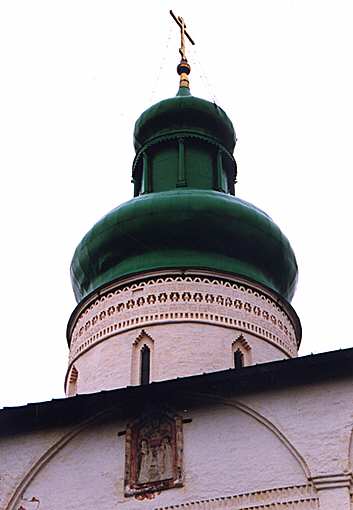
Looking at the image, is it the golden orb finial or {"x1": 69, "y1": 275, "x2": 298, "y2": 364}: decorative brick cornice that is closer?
{"x1": 69, "y1": 275, "x2": 298, "y2": 364}: decorative brick cornice

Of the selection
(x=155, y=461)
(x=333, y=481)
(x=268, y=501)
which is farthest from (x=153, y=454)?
(x=333, y=481)

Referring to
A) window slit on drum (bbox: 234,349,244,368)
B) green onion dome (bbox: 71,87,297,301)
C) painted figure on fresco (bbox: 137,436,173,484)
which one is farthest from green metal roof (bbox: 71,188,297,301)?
painted figure on fresco (bbox: 137,436,173,484)

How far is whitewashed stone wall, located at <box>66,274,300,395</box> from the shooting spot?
11820mm

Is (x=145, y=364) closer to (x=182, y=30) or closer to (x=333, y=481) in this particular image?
(x=333, y=481)

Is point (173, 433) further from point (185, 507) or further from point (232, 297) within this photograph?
point (232, 297)

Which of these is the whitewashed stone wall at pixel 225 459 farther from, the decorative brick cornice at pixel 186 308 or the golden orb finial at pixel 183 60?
the golden orb finial at pixel 183 60

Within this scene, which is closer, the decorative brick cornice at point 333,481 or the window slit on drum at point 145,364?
the decorative brick cornice at point 333,481

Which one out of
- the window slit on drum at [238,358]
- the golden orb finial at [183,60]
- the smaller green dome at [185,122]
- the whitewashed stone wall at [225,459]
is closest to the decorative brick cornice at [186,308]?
the window slit on drum at [238,358]

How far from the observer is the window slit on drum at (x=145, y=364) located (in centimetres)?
1179

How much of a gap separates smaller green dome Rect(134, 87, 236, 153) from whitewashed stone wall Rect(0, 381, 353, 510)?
20.8 feet

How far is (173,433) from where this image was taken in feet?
31.0

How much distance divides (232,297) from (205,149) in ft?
10.9

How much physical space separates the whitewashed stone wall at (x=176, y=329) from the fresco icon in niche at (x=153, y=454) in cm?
206

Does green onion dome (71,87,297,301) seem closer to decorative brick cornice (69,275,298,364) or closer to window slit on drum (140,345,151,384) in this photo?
decorative brick cornice (69,275,298,364)
